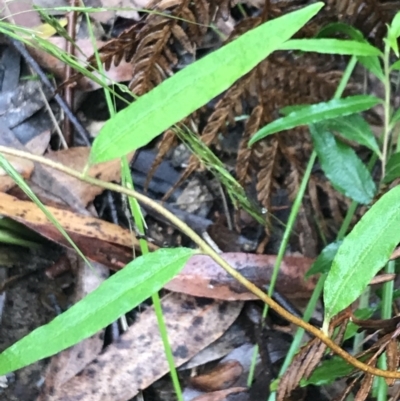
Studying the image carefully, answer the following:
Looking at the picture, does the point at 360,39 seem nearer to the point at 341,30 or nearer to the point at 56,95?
the point at 341,30

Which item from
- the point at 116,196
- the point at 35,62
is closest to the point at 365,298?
the point at 116,196

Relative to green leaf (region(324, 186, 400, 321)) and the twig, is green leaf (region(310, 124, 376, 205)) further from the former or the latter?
the twig

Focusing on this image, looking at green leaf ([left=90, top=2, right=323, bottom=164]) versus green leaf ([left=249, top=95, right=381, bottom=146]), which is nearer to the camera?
Result: green leaf ([left=90, top=2, right=323, bottom=164])

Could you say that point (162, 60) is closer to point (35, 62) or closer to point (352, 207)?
point (35, 62)

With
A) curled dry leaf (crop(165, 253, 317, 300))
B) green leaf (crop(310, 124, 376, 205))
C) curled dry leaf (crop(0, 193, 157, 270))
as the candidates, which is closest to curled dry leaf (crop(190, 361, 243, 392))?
curled dry leaf (crop(165, 253, 317, 300))

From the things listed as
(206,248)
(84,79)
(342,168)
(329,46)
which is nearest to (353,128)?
(342,168)
